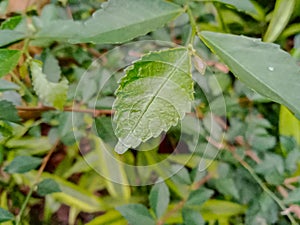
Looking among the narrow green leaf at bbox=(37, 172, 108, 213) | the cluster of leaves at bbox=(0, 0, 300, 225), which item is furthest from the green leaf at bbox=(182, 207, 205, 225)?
the narrow green leaf at bbox=(37, 172, 108, 213)

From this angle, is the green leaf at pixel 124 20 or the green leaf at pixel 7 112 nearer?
the green leaf at pixel 124 20

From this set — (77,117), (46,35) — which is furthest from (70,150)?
(46,35)

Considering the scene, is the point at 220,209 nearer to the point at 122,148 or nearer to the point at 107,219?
the point at 107,219

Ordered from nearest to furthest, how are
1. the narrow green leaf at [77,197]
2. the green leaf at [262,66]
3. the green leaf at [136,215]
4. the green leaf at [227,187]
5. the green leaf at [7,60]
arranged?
1. the green leaf at [262,66]
2. the green leaf at [7,60]
3. the green leaf at [136,215]
4. the green leaf at [227,187]
5. the narrow green leaf at [77,197]

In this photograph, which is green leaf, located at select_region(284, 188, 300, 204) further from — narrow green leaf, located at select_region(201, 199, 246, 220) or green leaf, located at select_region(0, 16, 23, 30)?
green leaf, located at select_region(0, 16, 23, 30)

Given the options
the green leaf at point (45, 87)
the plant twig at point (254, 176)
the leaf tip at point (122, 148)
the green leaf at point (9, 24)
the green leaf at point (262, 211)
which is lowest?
the green leaf at point (262, 211)

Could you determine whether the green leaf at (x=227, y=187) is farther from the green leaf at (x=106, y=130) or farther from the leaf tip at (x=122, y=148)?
the leaf tip at (x=122, y=148)

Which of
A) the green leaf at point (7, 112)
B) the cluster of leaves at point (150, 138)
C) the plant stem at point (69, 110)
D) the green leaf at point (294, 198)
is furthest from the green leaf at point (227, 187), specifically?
the green leaf at point (7, 112)
